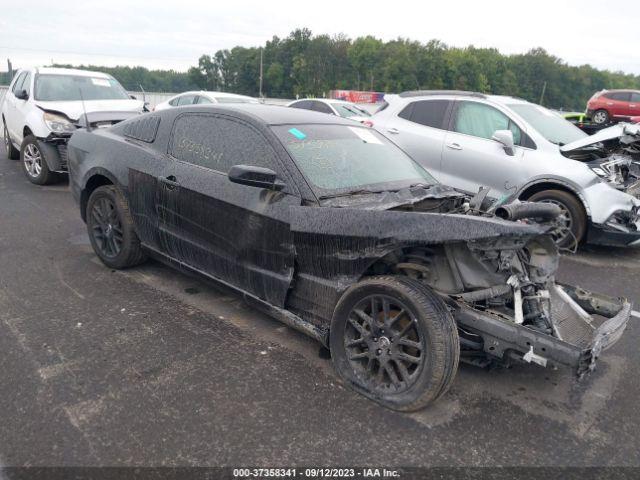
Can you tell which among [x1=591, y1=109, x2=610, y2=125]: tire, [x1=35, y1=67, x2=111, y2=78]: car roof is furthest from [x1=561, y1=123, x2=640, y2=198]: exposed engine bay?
[x1=591, y1=109, x2=610, y2=125]: tire

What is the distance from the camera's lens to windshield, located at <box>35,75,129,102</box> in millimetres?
8727

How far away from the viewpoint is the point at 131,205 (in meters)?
4.45

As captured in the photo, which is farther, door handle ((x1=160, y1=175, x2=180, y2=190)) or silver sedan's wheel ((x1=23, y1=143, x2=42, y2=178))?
silver sedan's wheel ((x1=23, y1=143, x2=42, y2=178))

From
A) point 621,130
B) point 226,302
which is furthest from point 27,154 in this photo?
point 621,130

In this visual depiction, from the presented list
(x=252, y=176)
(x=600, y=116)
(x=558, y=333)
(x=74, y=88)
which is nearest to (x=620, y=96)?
(x=600, y=116)

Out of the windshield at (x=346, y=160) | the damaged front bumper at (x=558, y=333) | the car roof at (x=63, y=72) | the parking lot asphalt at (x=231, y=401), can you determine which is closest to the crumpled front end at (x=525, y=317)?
the damaged front bumper at (x=558, y=333)

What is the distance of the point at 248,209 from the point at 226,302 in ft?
3.85

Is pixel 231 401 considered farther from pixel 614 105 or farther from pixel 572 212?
pixel 614 105

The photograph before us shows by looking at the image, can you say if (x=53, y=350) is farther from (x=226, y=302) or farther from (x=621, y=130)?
(x=621, y=130)

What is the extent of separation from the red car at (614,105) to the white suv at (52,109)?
20459mm

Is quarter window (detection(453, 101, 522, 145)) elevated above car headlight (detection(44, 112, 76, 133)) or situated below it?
above

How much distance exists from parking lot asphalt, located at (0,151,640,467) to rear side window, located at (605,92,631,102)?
22.5m

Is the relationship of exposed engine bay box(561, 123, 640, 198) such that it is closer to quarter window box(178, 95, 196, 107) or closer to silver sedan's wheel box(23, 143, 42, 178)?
silver sedan's wheel box(23, 143, 42, 178)

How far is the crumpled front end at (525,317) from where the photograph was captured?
266 cm
